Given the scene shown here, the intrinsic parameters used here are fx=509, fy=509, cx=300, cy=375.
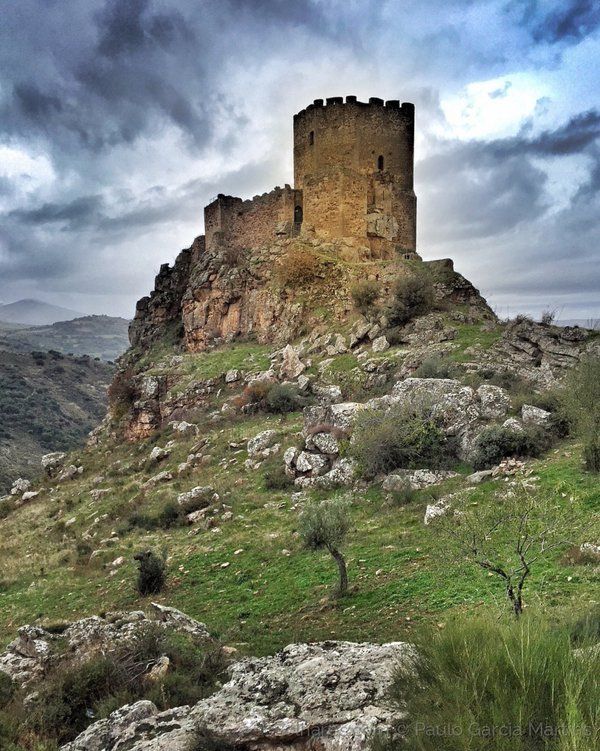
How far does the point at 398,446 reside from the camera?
13.8 m

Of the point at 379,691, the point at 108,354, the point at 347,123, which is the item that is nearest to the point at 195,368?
the point at 347,123

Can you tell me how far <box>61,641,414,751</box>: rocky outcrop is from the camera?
3.66 metres

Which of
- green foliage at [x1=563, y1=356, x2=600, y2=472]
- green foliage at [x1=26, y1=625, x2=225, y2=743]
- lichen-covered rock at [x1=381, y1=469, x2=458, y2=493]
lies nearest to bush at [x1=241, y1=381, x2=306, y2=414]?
lichen-covered rock at [x1=381, y1=469, x2=458, y2=493]

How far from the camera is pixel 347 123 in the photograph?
2691 cm

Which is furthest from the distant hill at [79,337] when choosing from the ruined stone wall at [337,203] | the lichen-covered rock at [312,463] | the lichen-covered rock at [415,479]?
the lichen-covered rock at [415,479]

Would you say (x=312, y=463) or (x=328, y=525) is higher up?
(x=312, y=463)

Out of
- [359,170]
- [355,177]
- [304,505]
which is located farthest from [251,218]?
[304,505]

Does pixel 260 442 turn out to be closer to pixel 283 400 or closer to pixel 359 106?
pixel 283 400

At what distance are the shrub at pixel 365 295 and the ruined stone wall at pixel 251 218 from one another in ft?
21.8

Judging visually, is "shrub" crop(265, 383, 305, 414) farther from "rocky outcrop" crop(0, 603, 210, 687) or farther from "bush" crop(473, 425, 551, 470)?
"rocky outcrop" crop(0, 603, 210, 687)

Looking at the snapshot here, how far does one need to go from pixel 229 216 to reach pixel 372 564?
26718 mm

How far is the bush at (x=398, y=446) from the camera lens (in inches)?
538

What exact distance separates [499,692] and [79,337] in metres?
189

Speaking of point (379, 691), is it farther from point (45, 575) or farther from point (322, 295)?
point (322, 295)
